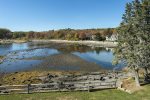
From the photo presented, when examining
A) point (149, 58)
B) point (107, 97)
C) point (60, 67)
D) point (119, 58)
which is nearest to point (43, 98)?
point (107, 97)

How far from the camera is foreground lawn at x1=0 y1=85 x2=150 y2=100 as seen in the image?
80.0 feet

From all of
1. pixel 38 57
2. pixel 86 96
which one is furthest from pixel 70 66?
pixel 86 96

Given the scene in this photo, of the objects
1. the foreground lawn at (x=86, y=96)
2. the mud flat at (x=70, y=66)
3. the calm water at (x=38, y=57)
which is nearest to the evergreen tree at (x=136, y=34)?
the foreground lawn at (x=86, y=96)

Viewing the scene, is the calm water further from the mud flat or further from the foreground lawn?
the foreground lawn

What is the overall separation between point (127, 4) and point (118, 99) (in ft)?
38.6

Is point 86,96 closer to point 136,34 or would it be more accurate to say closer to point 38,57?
point 136,34

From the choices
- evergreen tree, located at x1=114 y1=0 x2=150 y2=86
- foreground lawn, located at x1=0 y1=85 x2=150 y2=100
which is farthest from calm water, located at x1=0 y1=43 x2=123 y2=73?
foreground lawn, located at x1=0 y1=85 x2=150 y2=100

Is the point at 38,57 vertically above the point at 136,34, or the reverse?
the point at 136,34

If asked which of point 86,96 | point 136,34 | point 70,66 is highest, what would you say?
point 136,34

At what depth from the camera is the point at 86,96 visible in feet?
82.7

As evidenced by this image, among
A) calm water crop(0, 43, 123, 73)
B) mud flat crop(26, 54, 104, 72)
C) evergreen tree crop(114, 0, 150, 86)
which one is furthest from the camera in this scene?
calm water crop(0, 43, 123, 73)

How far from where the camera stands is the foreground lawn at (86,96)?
2438cm

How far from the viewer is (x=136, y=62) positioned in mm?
27000

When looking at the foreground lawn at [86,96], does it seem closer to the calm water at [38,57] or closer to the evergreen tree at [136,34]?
the evergreen tree at [136,34]
